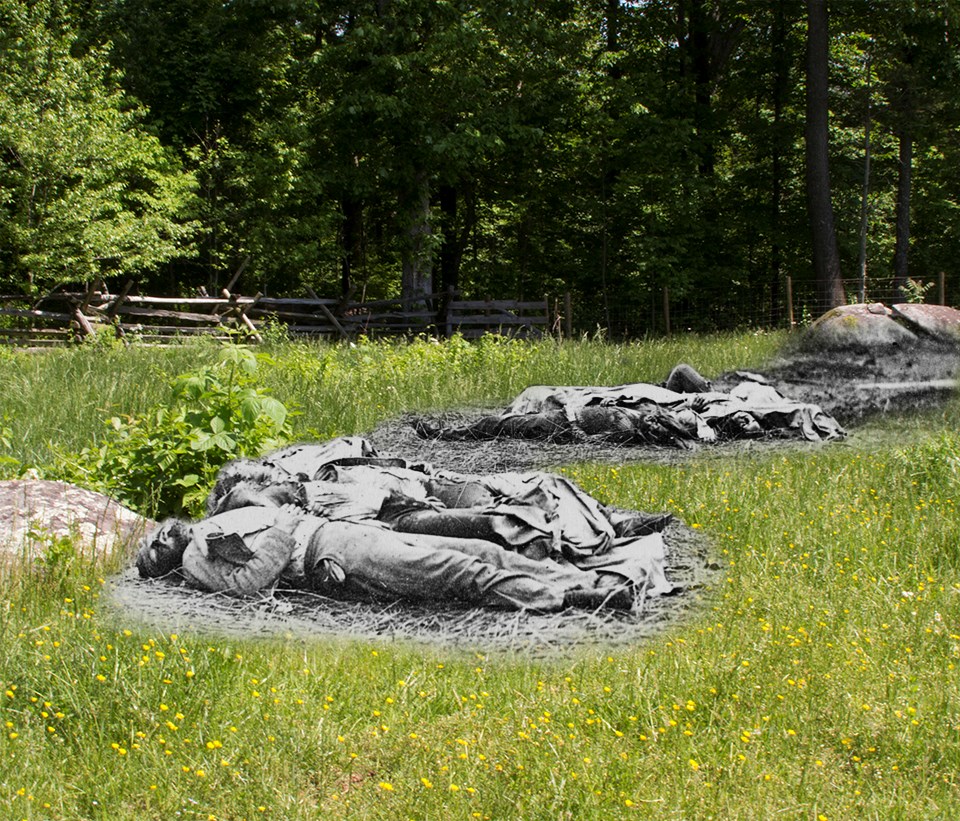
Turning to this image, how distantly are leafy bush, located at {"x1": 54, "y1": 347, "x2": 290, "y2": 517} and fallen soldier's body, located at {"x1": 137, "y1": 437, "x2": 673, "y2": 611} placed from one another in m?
0.85

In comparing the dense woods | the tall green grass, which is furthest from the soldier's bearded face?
the dense woods

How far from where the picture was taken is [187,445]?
5980 mm

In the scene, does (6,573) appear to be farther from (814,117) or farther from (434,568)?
(814,117)

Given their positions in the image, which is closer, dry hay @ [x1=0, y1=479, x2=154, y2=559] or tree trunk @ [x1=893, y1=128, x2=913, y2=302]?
dry hay @ [x1=0, y1=479, x2=154, y2=559]

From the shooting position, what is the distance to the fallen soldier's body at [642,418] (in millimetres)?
7230

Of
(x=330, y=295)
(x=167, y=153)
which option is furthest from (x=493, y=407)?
(x=330, y=295)

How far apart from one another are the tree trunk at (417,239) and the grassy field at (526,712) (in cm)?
1759

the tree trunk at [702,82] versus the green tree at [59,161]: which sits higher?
the tree trunk at [702,82]

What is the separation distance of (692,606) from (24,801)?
2508 millimetres

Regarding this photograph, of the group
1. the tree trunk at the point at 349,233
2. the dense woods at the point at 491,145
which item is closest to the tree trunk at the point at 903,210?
the dense woods at the point at 491,145

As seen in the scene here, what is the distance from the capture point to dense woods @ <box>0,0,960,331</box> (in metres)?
20.4

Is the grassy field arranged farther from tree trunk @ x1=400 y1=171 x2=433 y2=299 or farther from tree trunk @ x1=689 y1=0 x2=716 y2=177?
tree trunk @ x1=689 y1=0 x2=716 y2=177

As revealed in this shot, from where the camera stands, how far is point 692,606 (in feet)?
13.9

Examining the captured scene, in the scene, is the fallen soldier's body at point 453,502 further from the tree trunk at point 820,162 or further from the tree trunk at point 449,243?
the tree trunk at point 449,243
